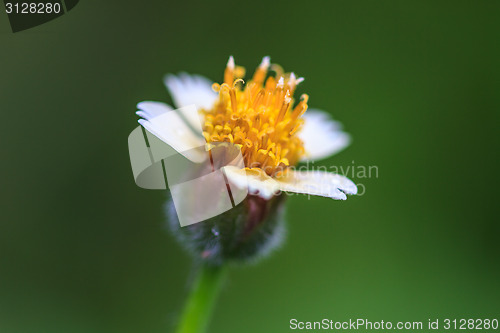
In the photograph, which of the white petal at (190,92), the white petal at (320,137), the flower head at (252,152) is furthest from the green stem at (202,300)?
the white petal at (190,92)

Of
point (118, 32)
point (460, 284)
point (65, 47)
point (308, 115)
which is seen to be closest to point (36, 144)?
point (65, 47)

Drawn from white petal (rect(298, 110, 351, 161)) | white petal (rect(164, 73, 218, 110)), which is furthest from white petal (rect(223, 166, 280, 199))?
white petal (rect(164, 73, 218, 110))

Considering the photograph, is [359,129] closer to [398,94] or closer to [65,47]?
[398,94]

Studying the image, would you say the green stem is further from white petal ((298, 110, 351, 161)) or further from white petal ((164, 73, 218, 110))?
white petal ((164, 73, 218, 110))

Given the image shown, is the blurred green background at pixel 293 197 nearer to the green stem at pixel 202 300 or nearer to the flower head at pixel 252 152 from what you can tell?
the green stem at pixel 202 300

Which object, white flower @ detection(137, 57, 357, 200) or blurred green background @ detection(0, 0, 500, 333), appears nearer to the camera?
white flower @ detection(137, 57, 357, 200)

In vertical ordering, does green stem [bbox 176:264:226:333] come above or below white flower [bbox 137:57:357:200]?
below
